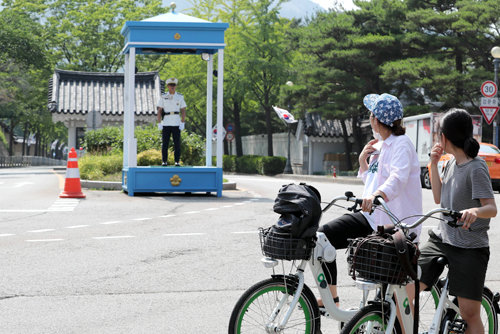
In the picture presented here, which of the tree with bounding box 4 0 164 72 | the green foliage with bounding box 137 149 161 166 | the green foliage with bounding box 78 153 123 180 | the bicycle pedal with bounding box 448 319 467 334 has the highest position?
the tree with bounding box 4 0 164 72

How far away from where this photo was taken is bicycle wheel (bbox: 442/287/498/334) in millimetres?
4022

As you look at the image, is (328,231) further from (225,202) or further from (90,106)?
(90,106)

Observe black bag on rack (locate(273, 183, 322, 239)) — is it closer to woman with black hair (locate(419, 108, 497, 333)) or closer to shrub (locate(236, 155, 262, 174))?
woman with black hair (locate(419, 108, 497, 333))

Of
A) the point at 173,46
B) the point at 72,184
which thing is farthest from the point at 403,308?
the point at 173,46

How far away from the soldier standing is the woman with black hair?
13.7 meters

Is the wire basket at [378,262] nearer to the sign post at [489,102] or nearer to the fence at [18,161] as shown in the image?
the sign post at [489,102]

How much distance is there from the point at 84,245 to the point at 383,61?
2894cm

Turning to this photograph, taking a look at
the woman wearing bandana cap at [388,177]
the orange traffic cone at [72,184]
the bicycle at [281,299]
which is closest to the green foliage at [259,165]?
the orange traffic cone at [72,184]

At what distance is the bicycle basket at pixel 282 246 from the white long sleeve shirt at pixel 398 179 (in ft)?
2.32

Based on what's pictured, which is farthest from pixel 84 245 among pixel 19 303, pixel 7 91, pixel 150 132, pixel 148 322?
pixel 7 91

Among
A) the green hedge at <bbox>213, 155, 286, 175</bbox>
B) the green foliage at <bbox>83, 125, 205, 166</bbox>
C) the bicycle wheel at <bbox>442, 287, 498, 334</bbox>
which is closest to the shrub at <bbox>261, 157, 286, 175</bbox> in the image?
the green hedge at <bbox>213, 155, 286, 175</bbox>

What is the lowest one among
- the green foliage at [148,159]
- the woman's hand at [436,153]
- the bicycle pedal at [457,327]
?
the bicycle pedal at [457,327]

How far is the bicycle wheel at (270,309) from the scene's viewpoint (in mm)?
3838

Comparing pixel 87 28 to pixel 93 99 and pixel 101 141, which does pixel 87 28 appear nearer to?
pixel 93 99
